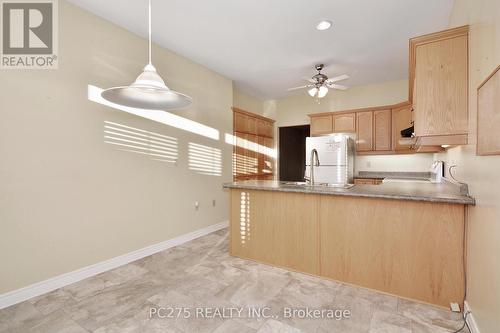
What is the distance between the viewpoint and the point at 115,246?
110 inches

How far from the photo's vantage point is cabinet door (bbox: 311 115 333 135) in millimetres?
5238

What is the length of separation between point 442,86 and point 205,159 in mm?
3250

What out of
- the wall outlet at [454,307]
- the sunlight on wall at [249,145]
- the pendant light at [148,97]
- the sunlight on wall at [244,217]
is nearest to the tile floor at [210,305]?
the wall outlet at [454,307]

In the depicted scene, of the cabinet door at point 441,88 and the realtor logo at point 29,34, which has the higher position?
the realtor logo at point 29,34

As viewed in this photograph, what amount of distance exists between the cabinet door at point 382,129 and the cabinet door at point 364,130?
91 mm

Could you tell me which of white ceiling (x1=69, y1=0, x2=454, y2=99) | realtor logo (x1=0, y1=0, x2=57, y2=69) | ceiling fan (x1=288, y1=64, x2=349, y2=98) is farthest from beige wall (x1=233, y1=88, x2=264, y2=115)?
realtor logo (x1=0, y1=0, x2=57, y2=69)

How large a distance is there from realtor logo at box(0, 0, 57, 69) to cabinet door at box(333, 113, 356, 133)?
4.78m

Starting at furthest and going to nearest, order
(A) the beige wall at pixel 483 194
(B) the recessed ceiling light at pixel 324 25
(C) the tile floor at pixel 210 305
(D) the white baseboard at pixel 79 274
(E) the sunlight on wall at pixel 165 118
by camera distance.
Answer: (B) the recessed ceiling light at pixel 324 25 → (E) the sunlight on wall at pixel 165 118 → (D) the white baseboard at pixel 79 274 → (C) the tile floor at pixel 210 305 → (A) the beige wall at pixel 483 194

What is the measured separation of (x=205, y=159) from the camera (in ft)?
13.4

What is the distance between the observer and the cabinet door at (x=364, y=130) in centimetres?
480

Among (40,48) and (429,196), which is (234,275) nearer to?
(429,196)

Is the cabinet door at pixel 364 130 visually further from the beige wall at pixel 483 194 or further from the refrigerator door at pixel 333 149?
the beige wall at pixel 483 194

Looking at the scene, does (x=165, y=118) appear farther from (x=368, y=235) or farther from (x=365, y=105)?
(x=365, y=105)

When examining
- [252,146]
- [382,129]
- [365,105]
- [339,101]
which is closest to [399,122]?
[382,129]
